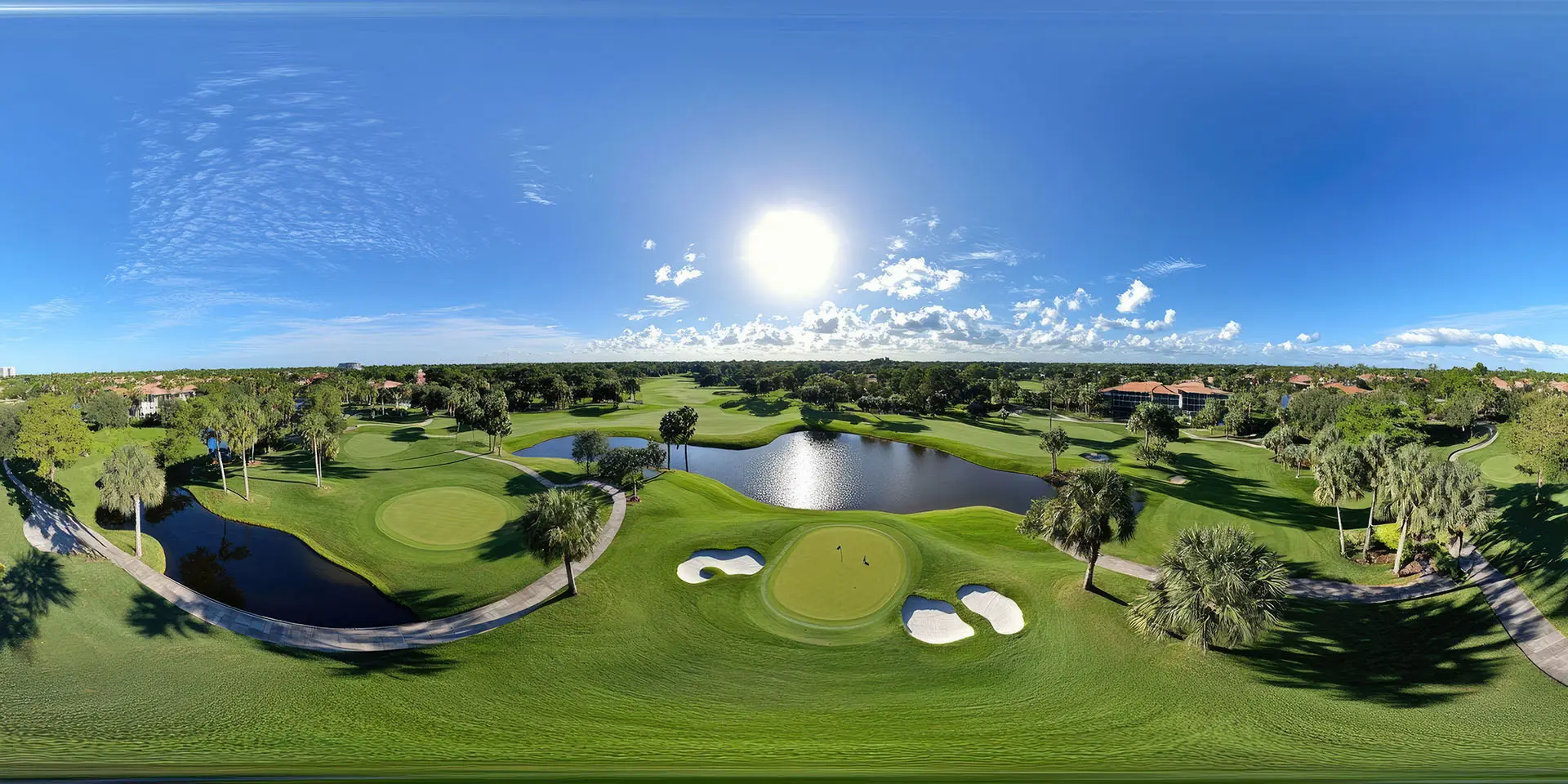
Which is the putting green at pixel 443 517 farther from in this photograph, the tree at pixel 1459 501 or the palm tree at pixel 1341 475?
the palm tree at pixel 1341 475

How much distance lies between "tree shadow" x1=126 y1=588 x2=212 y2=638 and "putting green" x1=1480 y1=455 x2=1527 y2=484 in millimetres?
100788

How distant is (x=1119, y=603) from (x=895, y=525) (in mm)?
15385

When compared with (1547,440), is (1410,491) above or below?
below

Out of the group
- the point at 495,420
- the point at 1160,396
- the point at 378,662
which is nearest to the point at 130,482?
the point at 378,662

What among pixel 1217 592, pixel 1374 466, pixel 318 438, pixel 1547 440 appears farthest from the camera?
pixel 318 438

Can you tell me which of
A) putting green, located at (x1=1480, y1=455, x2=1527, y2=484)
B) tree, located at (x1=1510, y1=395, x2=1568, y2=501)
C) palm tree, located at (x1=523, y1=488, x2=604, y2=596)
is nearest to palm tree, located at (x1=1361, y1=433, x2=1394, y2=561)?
tree, located at (x1=1510, y1=395, x2=1568, y2=501)

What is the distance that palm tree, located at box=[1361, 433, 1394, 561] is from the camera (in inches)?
1380

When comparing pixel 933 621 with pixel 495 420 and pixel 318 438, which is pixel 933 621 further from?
pixel 318 438

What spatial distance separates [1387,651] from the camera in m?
23.6

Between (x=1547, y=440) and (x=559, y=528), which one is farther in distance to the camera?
(x=1547, y=440)

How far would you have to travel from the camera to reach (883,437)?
96.4m

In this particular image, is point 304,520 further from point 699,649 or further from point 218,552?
point 699,649

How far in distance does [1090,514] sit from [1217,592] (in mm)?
6429

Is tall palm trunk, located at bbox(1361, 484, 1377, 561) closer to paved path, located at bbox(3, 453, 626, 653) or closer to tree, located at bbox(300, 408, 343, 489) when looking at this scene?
paved path, located at bbox(3, 453, 626, 653)
